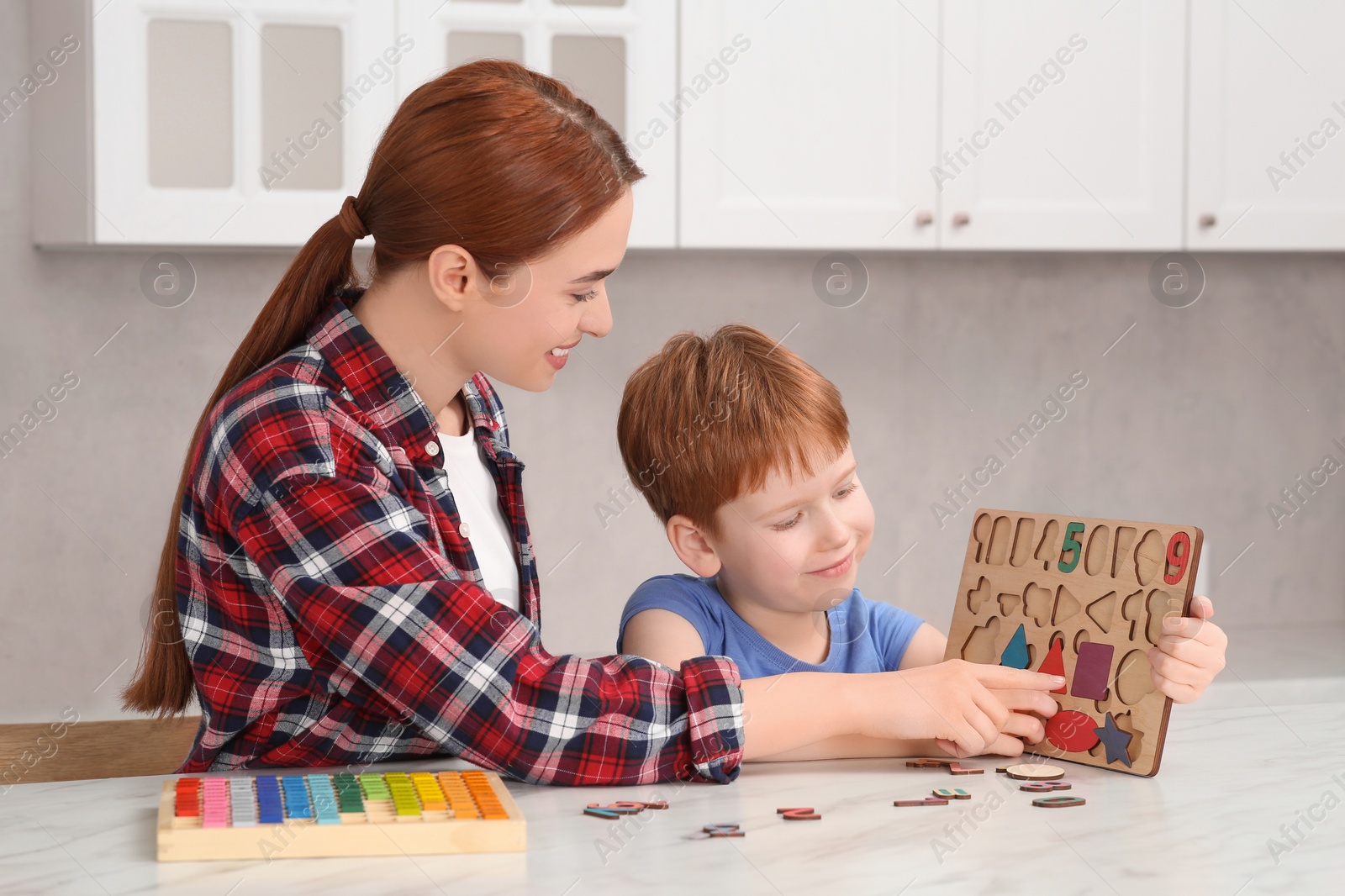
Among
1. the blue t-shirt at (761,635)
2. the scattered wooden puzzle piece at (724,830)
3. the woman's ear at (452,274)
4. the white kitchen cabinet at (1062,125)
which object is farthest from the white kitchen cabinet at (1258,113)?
the scattered wooden puzzle piece at (724,830)

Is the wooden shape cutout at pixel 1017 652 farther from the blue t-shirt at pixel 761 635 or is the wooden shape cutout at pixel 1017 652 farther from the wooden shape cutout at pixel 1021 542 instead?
the blue t-shirt at pixel 761 635

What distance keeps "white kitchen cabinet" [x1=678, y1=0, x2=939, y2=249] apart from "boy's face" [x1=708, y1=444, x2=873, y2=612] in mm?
907

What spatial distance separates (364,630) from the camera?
846 mm

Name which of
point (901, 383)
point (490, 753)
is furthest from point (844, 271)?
point (490, 753)

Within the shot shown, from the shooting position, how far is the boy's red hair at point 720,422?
1105mm

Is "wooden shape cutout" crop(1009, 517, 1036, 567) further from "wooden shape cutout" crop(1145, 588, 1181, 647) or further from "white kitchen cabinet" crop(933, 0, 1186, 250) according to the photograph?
"white kitchen cabinet" crop(933, 0, 1186, 250)

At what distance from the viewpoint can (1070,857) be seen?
67cm

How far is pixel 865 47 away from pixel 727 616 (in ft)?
3.80

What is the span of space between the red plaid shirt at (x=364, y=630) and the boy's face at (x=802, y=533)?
235 mm

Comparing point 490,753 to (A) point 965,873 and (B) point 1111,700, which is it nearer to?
(A) point 965,873

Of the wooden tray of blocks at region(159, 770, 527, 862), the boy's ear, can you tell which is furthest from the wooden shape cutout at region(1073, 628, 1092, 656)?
the wooden tray of blocks at region(159, 770, 527, 862)

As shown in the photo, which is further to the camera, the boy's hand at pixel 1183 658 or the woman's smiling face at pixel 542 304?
the woman's smiling face at pixel 542 304

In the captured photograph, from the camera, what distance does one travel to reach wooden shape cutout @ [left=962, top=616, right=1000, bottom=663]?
3.35 ft

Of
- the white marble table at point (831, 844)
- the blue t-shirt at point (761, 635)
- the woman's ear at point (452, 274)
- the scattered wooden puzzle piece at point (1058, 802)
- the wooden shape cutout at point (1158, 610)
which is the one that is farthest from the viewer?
the blue t-shirt at point (761, 635)
